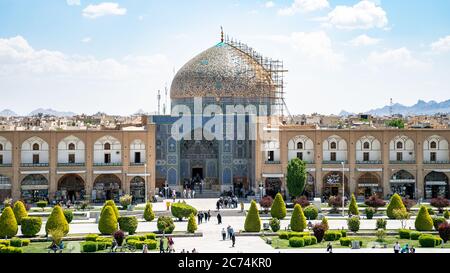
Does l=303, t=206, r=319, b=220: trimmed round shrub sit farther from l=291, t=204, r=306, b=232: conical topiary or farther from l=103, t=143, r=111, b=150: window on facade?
l=103, t=143, r=111, b=150: window on facade

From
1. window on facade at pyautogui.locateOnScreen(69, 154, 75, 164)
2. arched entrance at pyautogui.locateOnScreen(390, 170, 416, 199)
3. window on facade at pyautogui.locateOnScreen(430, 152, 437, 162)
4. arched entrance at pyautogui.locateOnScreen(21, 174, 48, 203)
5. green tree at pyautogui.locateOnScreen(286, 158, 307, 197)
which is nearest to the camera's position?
green tree at pyautogui.locateOnScreen(286, 158, 307, 197)

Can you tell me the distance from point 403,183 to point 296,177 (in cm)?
903

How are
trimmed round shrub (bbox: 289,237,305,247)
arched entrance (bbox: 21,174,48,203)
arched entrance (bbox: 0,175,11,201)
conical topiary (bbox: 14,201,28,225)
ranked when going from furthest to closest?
arched entrance (bbox: 21,174,48,203) < arched entrance (bbox: 0,175,11,201) < conical topiary (bbox: 14,201,28,225) < trimmed round shrub (bbox: 289,237,305,247)

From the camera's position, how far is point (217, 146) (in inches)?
2034

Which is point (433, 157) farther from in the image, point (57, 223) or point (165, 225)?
point (57, 223)

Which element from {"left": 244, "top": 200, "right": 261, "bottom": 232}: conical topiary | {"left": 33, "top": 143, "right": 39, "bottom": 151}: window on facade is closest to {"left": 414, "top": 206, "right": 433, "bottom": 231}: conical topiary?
{"left": 244, "top": 200, "right": 261, "bottom": 232}: conical topiary

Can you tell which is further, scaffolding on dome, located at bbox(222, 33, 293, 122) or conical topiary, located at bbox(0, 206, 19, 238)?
scaffolding on dome, located at bbox(222, 33, 293, 122)

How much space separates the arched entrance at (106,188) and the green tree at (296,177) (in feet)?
37.7

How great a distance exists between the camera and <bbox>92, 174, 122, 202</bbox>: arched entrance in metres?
47.1

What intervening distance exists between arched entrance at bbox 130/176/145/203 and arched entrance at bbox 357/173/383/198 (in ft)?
47.3

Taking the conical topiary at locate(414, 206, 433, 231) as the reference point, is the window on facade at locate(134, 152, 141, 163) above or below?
above

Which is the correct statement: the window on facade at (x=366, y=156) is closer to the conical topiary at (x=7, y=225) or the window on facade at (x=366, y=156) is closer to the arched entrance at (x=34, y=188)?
the arched entrance at (x=34, y=188)
